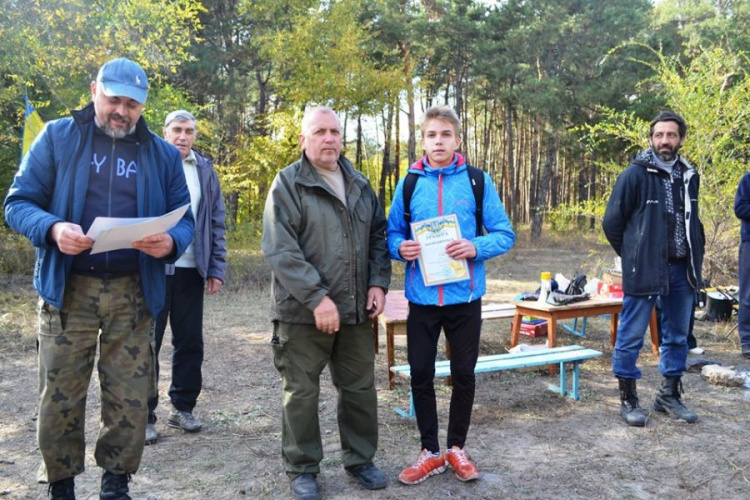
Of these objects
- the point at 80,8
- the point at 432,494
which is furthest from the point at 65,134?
the point at 80,8

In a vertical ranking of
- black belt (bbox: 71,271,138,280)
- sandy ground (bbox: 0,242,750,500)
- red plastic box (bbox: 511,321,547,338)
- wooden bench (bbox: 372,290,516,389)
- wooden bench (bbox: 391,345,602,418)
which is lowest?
sandy ground (bbox: 0,242,750,500)

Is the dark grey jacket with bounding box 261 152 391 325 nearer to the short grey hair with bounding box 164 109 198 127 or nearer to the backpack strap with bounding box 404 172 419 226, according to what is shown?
the backpack strap with bounding box 404 172 419 226

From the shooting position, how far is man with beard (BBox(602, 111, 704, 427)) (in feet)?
13.7

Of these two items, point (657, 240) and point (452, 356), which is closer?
point (452, 356)

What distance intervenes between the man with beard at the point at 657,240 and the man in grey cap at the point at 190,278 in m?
2.80

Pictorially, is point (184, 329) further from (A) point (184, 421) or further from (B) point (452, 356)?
(B) point (452, 356)

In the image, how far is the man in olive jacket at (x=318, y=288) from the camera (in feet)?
10.0

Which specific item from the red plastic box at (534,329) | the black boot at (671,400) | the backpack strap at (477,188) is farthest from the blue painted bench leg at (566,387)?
the backpack strap at (477,188)

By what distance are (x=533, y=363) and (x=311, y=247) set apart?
247 centimetres

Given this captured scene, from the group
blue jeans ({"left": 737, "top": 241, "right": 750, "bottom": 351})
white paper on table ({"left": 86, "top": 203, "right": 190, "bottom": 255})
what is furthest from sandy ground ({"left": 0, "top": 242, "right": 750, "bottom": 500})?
white paper on table ({"left": 86, "top": 203, "right": 190, "bottom": 255})

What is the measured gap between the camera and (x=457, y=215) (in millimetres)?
3316

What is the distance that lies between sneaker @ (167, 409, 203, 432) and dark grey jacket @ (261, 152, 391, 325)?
60.1 inches

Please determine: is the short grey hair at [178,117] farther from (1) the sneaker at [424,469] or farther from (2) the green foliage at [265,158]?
(2) the green foliage at [265,158]

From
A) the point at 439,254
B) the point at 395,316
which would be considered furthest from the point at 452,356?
the point at 395,316
